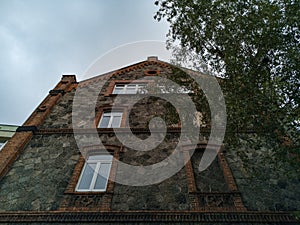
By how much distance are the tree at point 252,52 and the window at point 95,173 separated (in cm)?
442

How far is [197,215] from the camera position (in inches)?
255

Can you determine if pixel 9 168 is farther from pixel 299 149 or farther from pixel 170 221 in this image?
pixel 299 149

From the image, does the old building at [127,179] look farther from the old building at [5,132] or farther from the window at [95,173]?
the old building at [5,132]

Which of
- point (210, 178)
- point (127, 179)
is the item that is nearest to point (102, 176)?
point (127, 179)

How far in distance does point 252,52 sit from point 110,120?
6.69m

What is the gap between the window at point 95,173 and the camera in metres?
7.78

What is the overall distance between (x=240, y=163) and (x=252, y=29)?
14.1 ft

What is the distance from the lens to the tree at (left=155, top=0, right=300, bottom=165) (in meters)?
5.48

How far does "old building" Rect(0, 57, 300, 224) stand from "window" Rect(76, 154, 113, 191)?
0.03 metres

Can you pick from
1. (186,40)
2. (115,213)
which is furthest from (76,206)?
(186,40)

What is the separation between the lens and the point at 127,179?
7812 millimetres

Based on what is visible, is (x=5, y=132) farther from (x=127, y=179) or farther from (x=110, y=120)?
(x=127, y=179)

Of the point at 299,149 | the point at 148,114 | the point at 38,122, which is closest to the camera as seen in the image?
the point at 299,149

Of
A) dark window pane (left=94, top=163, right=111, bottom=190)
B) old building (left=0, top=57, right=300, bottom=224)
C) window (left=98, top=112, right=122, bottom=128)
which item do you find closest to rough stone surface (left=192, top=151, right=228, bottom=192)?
old building (left=0, top=57, right=300, bottom=224)
